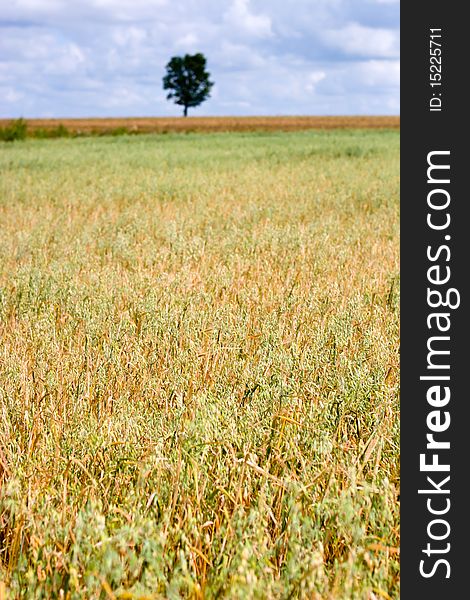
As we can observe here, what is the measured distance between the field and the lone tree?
8418 centimetres

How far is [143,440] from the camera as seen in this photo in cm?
245

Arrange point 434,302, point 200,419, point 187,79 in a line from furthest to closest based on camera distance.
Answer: point 187,79
point 200,419
point 434,302

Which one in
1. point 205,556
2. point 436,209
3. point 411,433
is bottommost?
point 205,556

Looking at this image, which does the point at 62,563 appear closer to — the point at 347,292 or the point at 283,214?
the point at 347,292

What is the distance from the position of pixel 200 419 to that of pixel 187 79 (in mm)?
90213

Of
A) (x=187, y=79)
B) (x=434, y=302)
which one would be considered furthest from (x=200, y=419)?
(x=187, y=79)

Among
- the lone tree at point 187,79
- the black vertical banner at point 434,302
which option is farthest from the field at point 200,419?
the lone tree at point 187,79

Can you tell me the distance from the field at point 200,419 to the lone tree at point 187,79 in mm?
84176

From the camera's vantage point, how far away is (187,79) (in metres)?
88.4

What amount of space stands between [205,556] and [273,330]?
193 cm

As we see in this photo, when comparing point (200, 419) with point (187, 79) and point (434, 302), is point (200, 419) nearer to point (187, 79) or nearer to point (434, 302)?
point (434, 302)

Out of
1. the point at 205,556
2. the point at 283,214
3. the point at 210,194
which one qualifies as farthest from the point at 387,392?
the point at 210,194

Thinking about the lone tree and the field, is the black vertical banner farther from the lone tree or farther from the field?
the lone tree

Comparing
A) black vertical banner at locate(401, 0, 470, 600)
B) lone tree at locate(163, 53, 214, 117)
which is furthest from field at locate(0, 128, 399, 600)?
lone tree at locate(163, 53, 214, 117)
